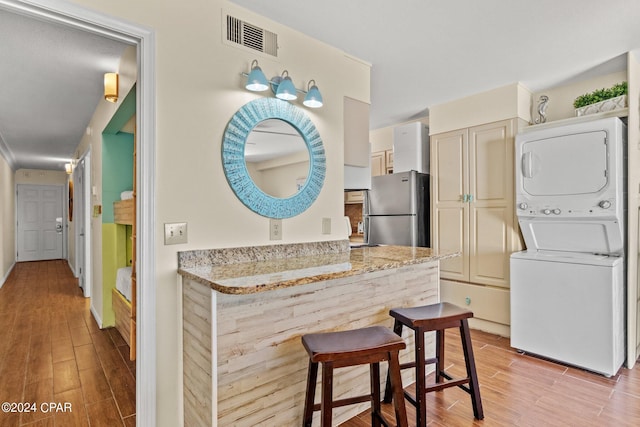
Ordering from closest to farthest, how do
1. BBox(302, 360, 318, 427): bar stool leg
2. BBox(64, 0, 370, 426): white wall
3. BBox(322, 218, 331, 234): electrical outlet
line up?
BBox(302, 360, 318, 427): bar stool leg, BBox(64, 0, 370, 426): white wall, BBox(322, 218, 331, 234): electrical outlet

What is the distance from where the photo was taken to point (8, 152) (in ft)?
20.1

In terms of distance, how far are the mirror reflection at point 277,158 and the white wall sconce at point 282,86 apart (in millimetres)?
189

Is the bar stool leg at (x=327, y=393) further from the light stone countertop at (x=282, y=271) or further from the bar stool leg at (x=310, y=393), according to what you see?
the light stone countertop at (x=282, y=271)

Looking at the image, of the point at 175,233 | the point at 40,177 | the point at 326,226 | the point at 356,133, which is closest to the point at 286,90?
the point at 356,133

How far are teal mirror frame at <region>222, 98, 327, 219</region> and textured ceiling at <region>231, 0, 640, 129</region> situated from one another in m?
0.43

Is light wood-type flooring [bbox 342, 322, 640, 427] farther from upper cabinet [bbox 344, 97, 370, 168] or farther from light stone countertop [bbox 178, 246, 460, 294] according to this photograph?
upper cabinet [bbox 344, 97, 370, 168]

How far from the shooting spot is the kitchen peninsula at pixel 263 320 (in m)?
1.48

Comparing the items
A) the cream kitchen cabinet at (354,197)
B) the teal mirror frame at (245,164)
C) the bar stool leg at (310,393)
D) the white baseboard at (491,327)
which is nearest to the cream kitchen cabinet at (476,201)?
the white baseboard at (491,327)

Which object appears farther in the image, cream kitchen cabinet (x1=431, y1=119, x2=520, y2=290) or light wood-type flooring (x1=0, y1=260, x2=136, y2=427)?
cream kitchen cabinet (x1=431, y1=119, x2=520, y2=290)

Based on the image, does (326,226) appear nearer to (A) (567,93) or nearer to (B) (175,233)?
(B) (175,233)

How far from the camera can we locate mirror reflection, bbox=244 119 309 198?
2076 mm

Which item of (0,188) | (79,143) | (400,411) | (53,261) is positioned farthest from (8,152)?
(400,411)

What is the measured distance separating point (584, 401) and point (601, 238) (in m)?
1.29

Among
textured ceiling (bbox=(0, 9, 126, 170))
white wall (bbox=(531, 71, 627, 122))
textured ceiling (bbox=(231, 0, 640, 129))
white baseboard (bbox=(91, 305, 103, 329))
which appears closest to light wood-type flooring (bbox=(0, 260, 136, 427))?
white baseboard (bbox=(91, 305, 103, 329))
